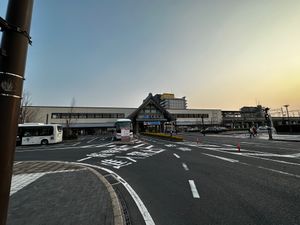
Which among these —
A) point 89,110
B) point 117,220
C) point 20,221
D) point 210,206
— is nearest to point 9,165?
point 117,220

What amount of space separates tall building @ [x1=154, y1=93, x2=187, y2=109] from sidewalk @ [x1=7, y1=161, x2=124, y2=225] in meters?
122

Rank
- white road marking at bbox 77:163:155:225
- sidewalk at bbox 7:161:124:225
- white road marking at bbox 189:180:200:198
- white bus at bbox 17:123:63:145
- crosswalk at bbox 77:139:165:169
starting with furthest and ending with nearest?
1. white bus at bbox 17:123:63:145
2. crosswalk at bbox 77:139:165:169
3. white road marking at bbox 189:180:200:198
4. white road marking at bbox 77:163:155:225
5. sidewalk at bbox 7:161:124:225

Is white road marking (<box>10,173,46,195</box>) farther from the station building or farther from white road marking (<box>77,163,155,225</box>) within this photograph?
the station building

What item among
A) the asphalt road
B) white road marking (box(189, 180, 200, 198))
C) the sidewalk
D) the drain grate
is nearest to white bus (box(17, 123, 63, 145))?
the sidewalk

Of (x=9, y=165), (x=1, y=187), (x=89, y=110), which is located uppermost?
(x=89, y=110)

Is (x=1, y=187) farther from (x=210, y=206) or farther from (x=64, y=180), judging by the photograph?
(x=64, y=180)

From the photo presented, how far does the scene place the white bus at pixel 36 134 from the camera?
25086 millimetres

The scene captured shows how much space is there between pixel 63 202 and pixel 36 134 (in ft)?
81.0

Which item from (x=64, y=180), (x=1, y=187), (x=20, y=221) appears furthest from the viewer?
(x=64, y=180)

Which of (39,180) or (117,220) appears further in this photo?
(39,180)

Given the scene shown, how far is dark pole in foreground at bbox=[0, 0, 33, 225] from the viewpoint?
1.49 m

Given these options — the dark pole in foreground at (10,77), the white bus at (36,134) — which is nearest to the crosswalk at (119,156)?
the dark pole in foreground at (10,77)

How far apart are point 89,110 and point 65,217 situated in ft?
210

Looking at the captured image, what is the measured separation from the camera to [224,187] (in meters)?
5.79
